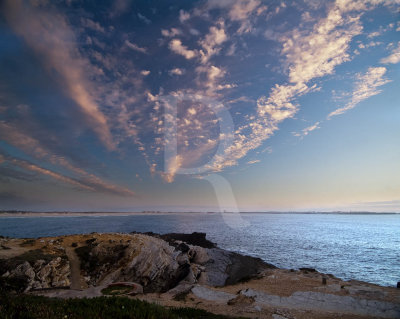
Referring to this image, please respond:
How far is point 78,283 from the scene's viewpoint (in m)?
26.5

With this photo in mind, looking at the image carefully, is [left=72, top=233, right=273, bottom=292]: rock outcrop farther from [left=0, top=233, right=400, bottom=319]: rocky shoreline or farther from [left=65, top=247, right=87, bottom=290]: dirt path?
[left=65, top=247, right=87, bottom=290]: dirt path

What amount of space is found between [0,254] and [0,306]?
83.5 ft

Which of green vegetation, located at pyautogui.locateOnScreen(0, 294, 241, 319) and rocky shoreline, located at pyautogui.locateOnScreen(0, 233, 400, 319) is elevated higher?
green vegetation, located at pyautogui.locateOnScreen(0, 294, 241, 319)

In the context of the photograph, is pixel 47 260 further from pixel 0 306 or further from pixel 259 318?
pixel 259 318

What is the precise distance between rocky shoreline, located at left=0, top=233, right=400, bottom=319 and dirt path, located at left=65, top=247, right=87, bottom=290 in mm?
123

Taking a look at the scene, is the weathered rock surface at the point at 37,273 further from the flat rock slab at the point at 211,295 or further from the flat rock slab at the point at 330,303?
the flat rock slab at the point at 330,303

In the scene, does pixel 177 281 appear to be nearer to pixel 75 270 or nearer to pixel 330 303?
pixel 75 270

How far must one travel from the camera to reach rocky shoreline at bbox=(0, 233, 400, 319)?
17.3m

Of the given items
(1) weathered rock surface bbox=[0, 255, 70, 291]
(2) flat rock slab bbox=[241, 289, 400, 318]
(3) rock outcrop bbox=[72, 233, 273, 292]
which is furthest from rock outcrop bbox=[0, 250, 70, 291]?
(2) flat rock slab bbox=[241, 289, 400, 318]

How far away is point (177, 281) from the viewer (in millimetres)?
29719

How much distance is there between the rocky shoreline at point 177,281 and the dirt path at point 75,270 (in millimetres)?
123

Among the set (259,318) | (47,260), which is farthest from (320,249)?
(47,260)

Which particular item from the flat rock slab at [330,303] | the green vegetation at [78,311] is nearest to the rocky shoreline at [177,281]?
the flat rock slab at [330,303]

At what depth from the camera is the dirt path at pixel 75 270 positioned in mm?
26044
